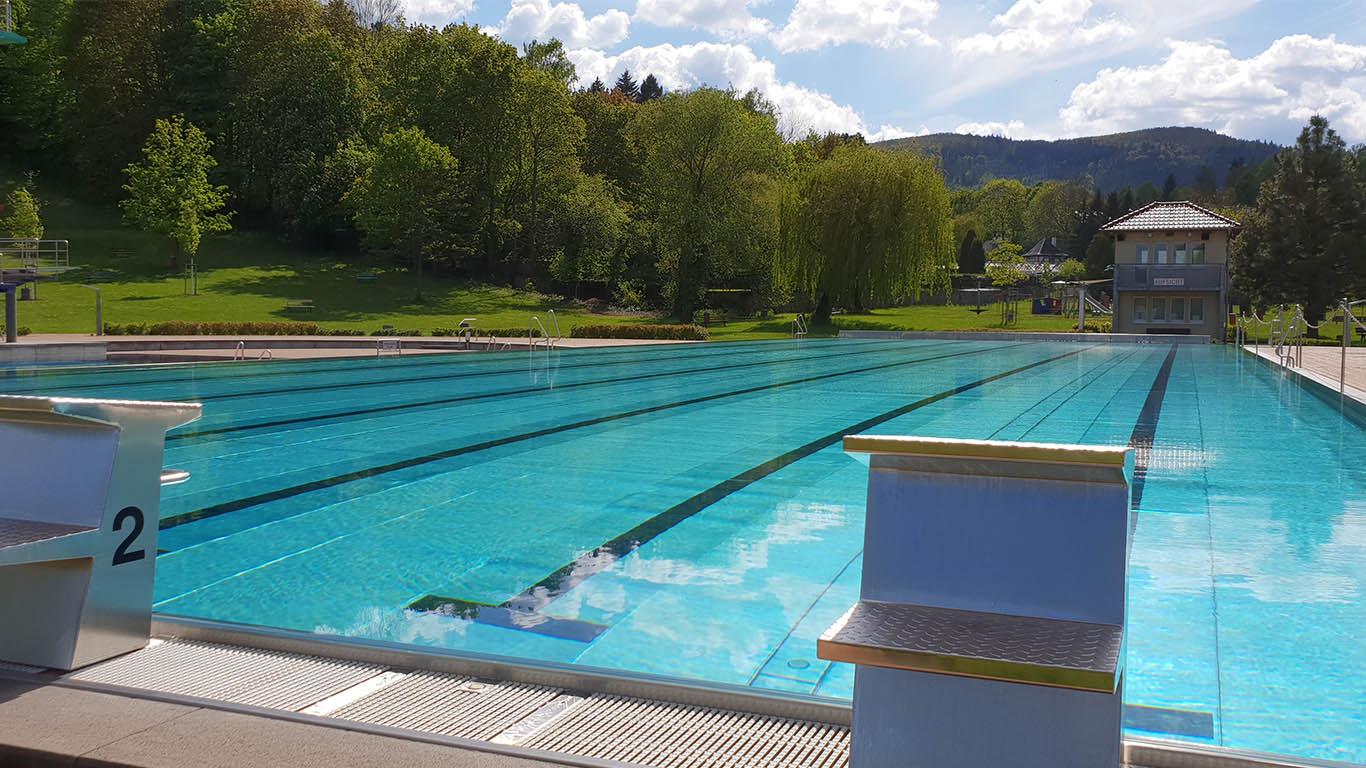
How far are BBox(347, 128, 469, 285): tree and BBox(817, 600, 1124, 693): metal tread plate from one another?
37.6 metres

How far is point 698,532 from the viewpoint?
4.91 meters

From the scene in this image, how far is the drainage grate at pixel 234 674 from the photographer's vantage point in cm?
241

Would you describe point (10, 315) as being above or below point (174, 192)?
below

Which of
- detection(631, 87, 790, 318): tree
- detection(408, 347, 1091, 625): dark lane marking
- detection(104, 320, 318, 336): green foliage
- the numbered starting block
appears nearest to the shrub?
detection(104, 320, 318, 336): green foliage

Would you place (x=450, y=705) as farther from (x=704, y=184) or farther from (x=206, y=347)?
(x=704, y=184)

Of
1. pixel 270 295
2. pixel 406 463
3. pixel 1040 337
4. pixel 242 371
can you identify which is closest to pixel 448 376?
pixel 242 371

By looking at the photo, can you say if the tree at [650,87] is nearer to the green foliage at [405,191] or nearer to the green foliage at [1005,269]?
the green foliage at [1005,269]

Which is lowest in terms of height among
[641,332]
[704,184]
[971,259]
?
[641,332]

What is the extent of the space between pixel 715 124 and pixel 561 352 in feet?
61.4

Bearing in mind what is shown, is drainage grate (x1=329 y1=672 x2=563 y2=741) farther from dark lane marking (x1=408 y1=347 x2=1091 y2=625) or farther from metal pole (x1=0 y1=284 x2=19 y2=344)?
metal pole (x1=0 y1=284 x2=19 y2=344)

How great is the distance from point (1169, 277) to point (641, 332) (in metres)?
21.7

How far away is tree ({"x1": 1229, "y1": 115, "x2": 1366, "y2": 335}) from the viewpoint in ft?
124

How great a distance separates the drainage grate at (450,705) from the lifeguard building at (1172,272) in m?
38.4

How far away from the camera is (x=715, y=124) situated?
120 feet
